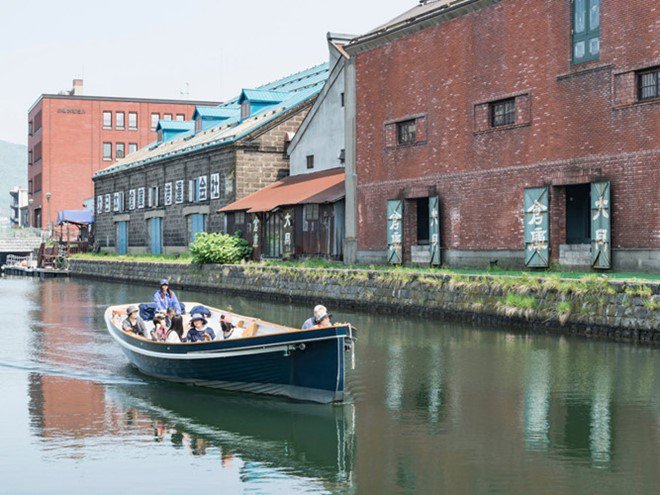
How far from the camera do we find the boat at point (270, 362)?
16.4 metres

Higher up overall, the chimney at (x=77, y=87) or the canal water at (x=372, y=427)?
the chimney at (x=77, y=87)

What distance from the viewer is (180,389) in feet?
62.8

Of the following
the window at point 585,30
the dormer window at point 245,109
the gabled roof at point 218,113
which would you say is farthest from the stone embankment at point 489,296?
the gabled roof at point 218,113

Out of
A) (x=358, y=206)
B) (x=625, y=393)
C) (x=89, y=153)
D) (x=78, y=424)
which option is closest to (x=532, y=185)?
(x=358, y=206)

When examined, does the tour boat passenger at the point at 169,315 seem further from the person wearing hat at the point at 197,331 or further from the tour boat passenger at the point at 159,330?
the person wearing hat at the point at 197,331

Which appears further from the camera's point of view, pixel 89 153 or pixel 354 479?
pixel 89 153

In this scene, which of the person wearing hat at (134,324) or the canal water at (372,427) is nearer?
the canal water at (372,427)

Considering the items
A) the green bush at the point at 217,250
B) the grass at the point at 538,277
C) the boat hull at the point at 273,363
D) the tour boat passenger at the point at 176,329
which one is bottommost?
the boat hull at the point at 273,363

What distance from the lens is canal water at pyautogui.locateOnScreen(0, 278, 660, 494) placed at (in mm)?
12352

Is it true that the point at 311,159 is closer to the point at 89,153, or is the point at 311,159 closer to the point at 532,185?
the point at 532,185

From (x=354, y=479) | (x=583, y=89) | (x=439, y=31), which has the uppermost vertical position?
(x=439, y=31)

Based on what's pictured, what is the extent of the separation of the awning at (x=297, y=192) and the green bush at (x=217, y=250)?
186 centimetres

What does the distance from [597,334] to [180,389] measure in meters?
10.6

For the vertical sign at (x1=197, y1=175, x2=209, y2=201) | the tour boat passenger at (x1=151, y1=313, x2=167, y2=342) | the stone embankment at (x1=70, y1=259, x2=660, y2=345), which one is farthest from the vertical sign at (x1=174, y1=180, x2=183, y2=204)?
the tour boat passenger at (x1=151, y1=313, x2=167, y2=342)
